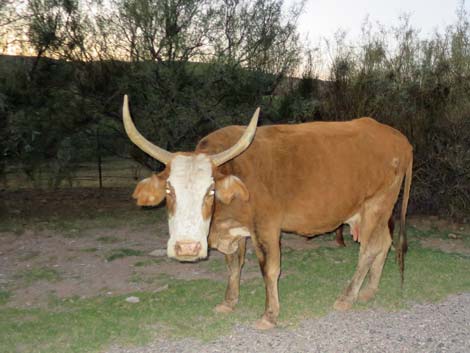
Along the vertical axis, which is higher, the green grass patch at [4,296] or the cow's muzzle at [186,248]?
the cow's muzzle at [186,248]

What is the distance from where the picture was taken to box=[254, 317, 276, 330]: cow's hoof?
4.86 meters

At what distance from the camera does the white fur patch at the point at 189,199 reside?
13.5 feet

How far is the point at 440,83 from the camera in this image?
37.5 feet

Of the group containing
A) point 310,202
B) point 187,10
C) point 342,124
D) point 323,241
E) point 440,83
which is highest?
point 187,10

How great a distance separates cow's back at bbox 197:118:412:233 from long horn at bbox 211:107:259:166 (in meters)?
0.33

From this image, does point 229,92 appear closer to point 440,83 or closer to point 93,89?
point 93,89

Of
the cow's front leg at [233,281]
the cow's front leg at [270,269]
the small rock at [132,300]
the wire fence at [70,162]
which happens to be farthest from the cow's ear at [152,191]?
the wire fence at [70,162]

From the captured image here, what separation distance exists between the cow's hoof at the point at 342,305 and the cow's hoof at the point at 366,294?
27 cm

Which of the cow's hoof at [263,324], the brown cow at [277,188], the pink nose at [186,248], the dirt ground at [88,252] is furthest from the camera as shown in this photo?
the dirt ground at [88,252]

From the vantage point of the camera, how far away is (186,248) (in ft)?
13.3

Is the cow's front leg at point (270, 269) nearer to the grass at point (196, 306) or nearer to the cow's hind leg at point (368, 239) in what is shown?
the grass at point (196, 306)

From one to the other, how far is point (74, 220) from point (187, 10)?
4.74 m

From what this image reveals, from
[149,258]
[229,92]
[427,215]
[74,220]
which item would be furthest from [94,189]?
[427,215]

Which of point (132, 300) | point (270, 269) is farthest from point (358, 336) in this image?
point (132, 300)
